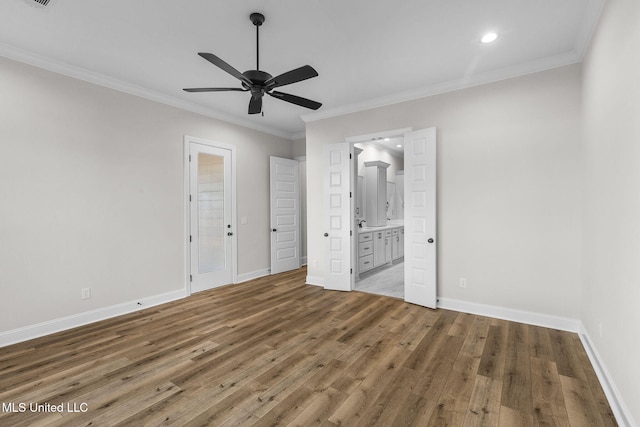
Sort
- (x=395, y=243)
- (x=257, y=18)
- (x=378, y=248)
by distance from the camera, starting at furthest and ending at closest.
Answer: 1. (x=395, y=243)
2. (x=378, y=248)
3. (x=257, y=18)

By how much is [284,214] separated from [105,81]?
353cm

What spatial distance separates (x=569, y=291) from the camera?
3.13 m

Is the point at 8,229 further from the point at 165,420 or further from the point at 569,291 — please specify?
the point at 569,291

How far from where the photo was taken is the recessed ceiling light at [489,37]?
2.77 metres

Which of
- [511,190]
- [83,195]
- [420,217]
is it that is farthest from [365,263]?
[83,195]

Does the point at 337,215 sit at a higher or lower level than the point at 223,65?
lower

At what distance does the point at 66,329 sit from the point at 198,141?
115 inches

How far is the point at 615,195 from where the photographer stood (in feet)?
6.54

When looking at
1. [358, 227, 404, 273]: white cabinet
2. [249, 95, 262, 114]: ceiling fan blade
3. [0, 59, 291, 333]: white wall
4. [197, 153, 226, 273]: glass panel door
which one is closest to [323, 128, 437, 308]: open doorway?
[358, 227, 404, 273]: white cabinet

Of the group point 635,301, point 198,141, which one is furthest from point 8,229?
point 635,301

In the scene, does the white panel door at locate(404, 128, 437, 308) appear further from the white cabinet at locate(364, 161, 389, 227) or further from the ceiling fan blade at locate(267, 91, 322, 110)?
the white cabinet at locate(364, 161, 389, 227)

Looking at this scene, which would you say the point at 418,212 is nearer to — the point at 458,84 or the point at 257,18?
the point at 458,84

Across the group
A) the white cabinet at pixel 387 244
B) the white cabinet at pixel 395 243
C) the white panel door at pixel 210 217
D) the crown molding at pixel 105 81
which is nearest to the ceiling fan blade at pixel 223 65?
the crown molding at pixel 105 81

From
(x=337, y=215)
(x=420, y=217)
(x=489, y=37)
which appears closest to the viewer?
(x=489, y=37)
